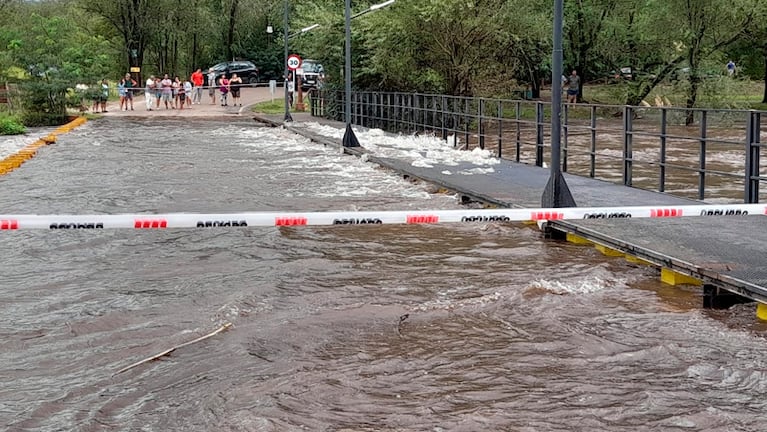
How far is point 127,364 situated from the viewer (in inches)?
287

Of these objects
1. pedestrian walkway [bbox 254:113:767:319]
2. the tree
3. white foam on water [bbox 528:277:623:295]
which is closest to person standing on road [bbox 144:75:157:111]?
the tree

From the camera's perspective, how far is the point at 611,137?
100.0 ft

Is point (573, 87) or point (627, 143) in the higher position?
point (573, 87)

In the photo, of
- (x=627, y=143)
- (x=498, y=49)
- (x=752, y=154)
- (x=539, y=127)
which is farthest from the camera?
A: (x=498, y=49)

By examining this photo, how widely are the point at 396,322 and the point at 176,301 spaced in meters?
2.18

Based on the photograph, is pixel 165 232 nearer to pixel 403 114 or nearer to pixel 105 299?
pixel 105 299

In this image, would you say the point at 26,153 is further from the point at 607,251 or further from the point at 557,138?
the point at 607,251

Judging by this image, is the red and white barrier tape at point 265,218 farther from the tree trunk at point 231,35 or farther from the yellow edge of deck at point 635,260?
the tree trunk at point 231,35

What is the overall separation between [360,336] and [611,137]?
2387 centimetres

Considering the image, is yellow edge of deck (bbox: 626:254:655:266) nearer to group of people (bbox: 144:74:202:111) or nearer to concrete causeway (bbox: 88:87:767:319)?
concrete causeway (bbox: 88:87:767:319)

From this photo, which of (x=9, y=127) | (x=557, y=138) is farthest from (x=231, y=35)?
(x=557, y=138)

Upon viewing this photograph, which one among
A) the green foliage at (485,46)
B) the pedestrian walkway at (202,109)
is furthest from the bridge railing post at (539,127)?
the pedestrian walkway at (202,109)

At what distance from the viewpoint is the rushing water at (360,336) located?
6238mm

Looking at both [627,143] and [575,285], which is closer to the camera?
[575,285]
